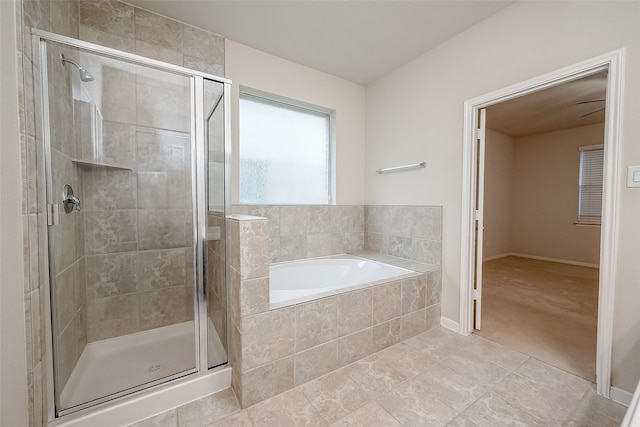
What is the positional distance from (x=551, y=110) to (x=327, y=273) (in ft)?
13.2

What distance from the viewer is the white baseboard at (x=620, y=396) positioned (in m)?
1.25

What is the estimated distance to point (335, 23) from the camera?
190 centimetres

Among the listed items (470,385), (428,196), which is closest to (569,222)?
(428,196)

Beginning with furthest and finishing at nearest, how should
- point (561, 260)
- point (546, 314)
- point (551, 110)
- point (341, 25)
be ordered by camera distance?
point (561, 260)
point (551, 110)
point (546, 314)
point (341, 25)

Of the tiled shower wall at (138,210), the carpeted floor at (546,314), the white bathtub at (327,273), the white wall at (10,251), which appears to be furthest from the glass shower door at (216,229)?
the carpeted floor at (546,314)

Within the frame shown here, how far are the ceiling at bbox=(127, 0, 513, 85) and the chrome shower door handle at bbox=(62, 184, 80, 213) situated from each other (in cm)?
141

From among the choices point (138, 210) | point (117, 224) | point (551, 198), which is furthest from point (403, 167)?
point (551, 198)

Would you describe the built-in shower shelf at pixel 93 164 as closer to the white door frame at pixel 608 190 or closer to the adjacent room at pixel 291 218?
the adjacent room at pixel 291 218

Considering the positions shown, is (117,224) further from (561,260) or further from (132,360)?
(561,260)

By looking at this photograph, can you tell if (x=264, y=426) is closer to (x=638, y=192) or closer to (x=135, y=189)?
(x=135, y=189)

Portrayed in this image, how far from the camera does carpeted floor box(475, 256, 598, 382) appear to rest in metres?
1.69

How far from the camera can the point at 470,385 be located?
1.41 meters

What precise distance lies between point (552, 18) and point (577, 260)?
455 centimetres

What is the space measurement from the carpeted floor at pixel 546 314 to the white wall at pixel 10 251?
264 cm
